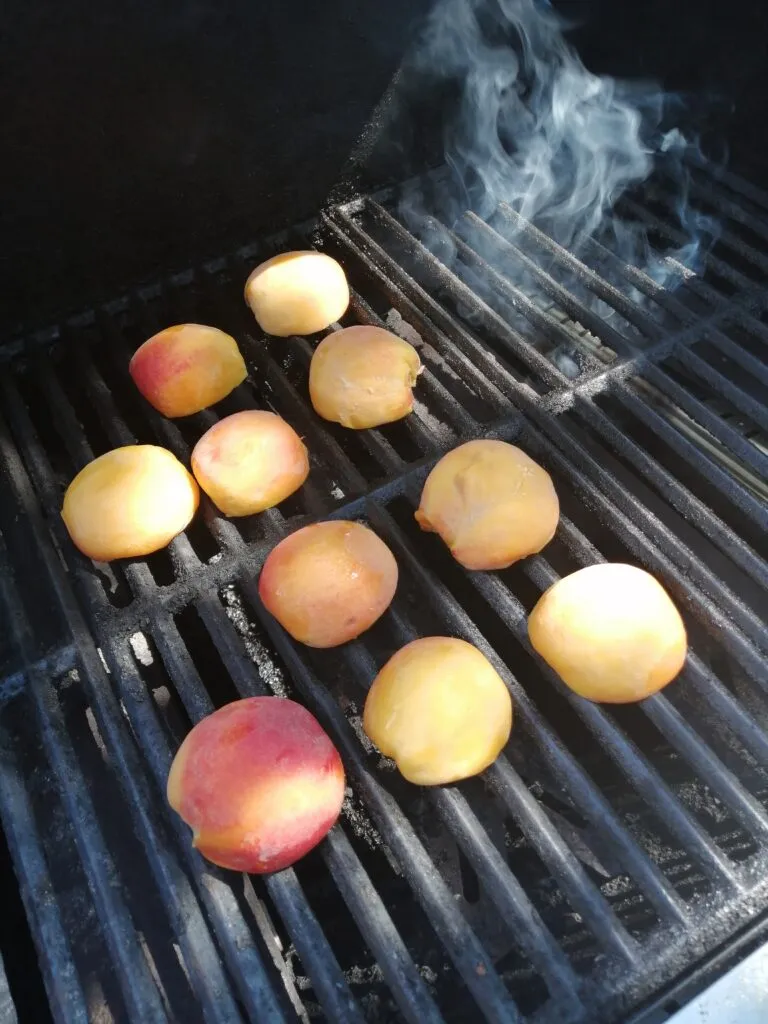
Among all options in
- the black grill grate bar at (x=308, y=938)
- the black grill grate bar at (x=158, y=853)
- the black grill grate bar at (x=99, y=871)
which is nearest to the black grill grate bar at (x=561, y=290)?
the black grill grate bar at (x=308, y=938)

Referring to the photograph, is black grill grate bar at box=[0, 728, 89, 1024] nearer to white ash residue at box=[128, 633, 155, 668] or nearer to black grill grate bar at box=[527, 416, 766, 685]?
white ash residue at box=[128, 633, 155, 668]

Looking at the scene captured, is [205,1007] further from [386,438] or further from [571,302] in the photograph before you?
[571,302]

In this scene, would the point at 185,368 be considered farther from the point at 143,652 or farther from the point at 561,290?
the point at 561,290

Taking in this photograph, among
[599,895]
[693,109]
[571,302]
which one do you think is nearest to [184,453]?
[571,302]

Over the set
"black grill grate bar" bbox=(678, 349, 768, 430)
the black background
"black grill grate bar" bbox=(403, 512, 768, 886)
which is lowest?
"black grill grate bar" bbox=(403, 512, 768, 886)

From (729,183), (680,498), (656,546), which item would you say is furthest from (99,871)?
(729,183)

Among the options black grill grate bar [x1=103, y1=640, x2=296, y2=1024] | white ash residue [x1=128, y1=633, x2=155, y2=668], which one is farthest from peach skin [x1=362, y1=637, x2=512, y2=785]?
white ash residue [x1=128, y1=633, x2=155, y2=668]
